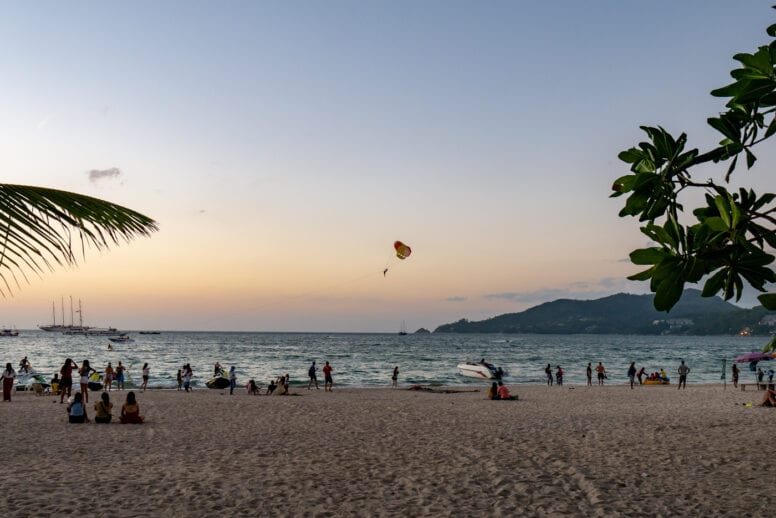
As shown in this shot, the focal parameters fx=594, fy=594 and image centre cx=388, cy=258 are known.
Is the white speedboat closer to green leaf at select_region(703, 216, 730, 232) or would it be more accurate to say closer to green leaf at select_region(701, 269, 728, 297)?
green leaf at select_region(701, 269, 728, 297)

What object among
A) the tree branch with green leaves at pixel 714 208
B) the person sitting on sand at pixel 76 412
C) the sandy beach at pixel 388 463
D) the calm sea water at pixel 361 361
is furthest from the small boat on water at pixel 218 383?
the tree branch with green leaves at pixel 714 208

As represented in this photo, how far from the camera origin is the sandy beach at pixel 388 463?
8.44 m

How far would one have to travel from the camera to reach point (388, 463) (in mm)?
11117

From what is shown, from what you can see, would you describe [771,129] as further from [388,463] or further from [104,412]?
[104,412]

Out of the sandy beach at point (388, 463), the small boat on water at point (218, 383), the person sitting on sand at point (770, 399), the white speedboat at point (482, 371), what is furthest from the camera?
the white speedboat at point (482, 371)

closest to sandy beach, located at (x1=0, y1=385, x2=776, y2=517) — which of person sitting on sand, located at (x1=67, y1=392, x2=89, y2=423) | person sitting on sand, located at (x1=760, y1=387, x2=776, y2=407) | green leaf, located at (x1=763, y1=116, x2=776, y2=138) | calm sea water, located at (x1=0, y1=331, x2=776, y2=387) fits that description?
person sitting on sand, located at (x1=67, y1=392, x2=89, y2=423)

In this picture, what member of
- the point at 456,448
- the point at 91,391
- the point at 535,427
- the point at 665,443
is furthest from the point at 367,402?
the point at 91,391

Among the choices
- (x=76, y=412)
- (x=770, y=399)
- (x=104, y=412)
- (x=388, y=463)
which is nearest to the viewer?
(x=388, y=463)

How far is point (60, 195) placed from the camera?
246 cm

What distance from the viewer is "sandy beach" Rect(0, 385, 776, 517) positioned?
8.44 metres

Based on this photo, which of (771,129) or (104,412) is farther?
(104,412)

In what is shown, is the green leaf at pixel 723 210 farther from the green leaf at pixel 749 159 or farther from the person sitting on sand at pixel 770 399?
the person sitting on sand at pixel 770 399

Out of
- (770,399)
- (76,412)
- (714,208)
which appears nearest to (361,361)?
(770,399)

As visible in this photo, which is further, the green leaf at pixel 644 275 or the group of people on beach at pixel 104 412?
the group of people on beach at pixel 104 412
